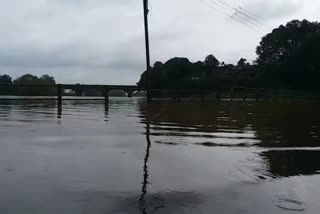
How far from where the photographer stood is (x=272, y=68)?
227ft

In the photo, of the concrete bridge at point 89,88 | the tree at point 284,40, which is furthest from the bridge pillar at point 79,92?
the tree at point 284,40

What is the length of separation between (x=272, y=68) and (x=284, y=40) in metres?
8.34

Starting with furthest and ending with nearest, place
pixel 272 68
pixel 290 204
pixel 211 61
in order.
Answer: pixel 211 61 < pixel 272 68 < pixel 290 204

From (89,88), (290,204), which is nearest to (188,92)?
(89,88)

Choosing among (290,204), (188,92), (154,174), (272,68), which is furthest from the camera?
(272,68)

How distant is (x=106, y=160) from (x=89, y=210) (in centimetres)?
219

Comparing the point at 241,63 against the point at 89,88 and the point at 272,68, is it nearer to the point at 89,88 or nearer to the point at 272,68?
the point at 272,68

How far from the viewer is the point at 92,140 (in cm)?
790

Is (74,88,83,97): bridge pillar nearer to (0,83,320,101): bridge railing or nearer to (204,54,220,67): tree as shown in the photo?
(0,83,320,101): bridge railing

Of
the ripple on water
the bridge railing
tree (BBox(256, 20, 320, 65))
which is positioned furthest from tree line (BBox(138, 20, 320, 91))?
the ripple on water

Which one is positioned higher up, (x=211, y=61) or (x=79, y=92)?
(x=211, y=61)

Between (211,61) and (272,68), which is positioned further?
(211,61)

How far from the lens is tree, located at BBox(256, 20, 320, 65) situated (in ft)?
241

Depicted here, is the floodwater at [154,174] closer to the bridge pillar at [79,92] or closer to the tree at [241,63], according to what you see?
the bridge pillar at [79,92]
